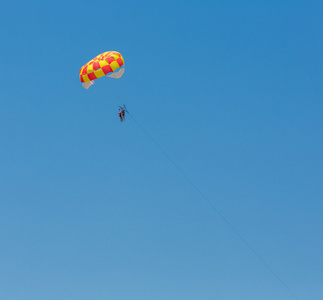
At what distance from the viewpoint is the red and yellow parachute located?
81.6 meters

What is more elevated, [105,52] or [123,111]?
[105,52]

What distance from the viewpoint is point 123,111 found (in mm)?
83062

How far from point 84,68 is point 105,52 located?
147 inches

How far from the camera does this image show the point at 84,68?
83.0 m

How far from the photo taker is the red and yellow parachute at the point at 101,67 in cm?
8156

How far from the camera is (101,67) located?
81.6 meters

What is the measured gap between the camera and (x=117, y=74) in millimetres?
84000

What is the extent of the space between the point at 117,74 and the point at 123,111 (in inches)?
174

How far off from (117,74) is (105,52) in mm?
3258

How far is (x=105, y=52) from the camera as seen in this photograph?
8519cm
